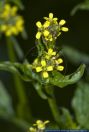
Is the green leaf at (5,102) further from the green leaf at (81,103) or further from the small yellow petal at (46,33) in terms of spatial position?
the small yellow petal at (46,33)

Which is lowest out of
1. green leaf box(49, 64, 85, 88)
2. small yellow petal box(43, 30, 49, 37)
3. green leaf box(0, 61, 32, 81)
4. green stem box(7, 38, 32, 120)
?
green leaf box(49, 64, 85, 88)

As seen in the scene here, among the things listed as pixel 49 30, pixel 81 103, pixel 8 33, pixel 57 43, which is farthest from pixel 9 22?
pixel 49 30

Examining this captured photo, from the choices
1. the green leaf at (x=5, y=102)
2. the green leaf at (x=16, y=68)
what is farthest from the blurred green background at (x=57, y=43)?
the green leaf at (x=16, y=68)

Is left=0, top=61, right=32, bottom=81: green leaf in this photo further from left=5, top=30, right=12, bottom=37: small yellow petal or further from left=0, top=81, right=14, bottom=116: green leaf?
left=0, top=81, right=14, bottom=116: green leaf

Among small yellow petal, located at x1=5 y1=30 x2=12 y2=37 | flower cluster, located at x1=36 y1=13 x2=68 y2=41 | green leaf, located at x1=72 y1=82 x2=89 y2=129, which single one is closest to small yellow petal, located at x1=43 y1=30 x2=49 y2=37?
flower cluster, located at x1=36 y1=13 x2=68 y2=41

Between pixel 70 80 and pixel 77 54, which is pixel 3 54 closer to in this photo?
pixel 77 54

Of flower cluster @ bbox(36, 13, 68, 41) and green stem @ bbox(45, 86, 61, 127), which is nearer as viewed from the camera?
flower cluster @ bbox(36, 13, 68, 41)

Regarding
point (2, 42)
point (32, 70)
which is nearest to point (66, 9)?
point (2, 42)

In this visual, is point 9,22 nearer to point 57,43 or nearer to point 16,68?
point 57,43
